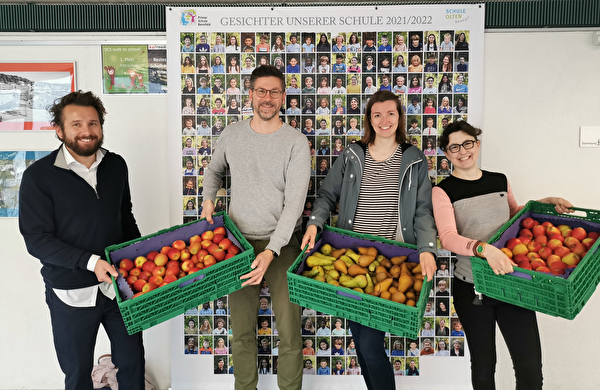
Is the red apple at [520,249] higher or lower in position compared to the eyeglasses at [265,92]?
lower

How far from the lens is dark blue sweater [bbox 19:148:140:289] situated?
1.70 metres

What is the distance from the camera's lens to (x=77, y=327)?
1795 mm

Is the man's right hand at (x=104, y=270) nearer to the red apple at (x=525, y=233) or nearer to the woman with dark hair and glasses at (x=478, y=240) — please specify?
the woman with dark hair and glasses at (x=478, y=240)

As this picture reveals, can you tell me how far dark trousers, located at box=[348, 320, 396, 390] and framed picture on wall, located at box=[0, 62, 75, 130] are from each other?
2.43 meters

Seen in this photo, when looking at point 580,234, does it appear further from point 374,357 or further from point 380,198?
point 374,357

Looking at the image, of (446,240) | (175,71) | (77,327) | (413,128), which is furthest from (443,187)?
(77,327)

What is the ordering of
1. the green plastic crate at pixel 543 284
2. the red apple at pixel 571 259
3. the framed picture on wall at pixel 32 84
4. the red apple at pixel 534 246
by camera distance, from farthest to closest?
the framed picture on wall at pixel 32 84
the red apple at pixel 534 246
the red apple at pixel 571 259
the green plastic crate at pixel 543 284

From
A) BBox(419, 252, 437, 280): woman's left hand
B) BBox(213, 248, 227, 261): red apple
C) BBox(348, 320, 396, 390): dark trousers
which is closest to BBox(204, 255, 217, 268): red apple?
BBox(213, 248, 227, 261): red apple

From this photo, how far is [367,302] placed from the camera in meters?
1.54

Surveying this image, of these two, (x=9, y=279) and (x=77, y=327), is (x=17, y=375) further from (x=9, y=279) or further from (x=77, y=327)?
(x=77, y=327)

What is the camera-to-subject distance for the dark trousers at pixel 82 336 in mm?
1793

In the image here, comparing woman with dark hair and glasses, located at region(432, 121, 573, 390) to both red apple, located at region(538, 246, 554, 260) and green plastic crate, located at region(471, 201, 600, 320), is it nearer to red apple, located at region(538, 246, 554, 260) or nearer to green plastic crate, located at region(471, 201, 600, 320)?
green plastic crate, located at region(471, 201, 600, 320)

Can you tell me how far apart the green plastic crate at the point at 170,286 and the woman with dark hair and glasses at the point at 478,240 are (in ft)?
3.38

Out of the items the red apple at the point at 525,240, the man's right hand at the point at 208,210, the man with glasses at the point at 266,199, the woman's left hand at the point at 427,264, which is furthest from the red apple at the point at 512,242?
the man's right hand at the point at 208,210
